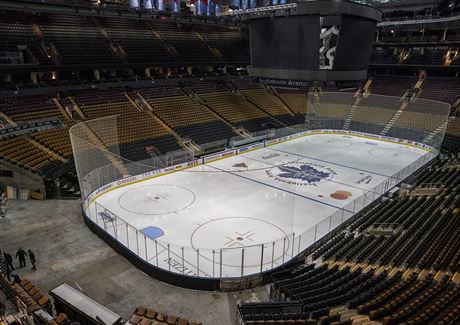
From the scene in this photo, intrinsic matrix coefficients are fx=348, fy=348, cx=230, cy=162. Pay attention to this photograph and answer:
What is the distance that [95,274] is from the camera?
11.7 m

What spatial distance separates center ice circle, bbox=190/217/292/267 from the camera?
12.2m

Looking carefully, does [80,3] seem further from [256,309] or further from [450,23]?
[450,23]

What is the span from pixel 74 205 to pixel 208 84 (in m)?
23.6

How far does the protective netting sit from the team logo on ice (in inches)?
2.8

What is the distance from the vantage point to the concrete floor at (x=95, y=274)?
10.2 meters

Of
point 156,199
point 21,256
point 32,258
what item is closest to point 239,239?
point 156,199

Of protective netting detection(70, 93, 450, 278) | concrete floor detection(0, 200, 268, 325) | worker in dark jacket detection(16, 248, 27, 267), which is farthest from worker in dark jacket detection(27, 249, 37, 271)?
protective netting detection(70, 93, 450, 278)

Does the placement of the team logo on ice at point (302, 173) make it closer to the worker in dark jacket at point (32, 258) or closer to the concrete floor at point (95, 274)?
the concrete floor at point (95, 274)

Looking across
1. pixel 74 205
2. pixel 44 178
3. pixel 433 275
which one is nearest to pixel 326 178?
pixel 433 275

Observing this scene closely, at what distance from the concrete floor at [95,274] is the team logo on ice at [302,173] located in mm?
10734

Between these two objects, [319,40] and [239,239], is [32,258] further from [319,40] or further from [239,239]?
[319,40]

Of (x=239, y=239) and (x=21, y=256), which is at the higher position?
(x=21, y=256)

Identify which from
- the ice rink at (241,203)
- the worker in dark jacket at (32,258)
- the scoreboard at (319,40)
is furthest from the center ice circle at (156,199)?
the scoreboard at (319,40)

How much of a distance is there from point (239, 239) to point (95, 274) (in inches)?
211
